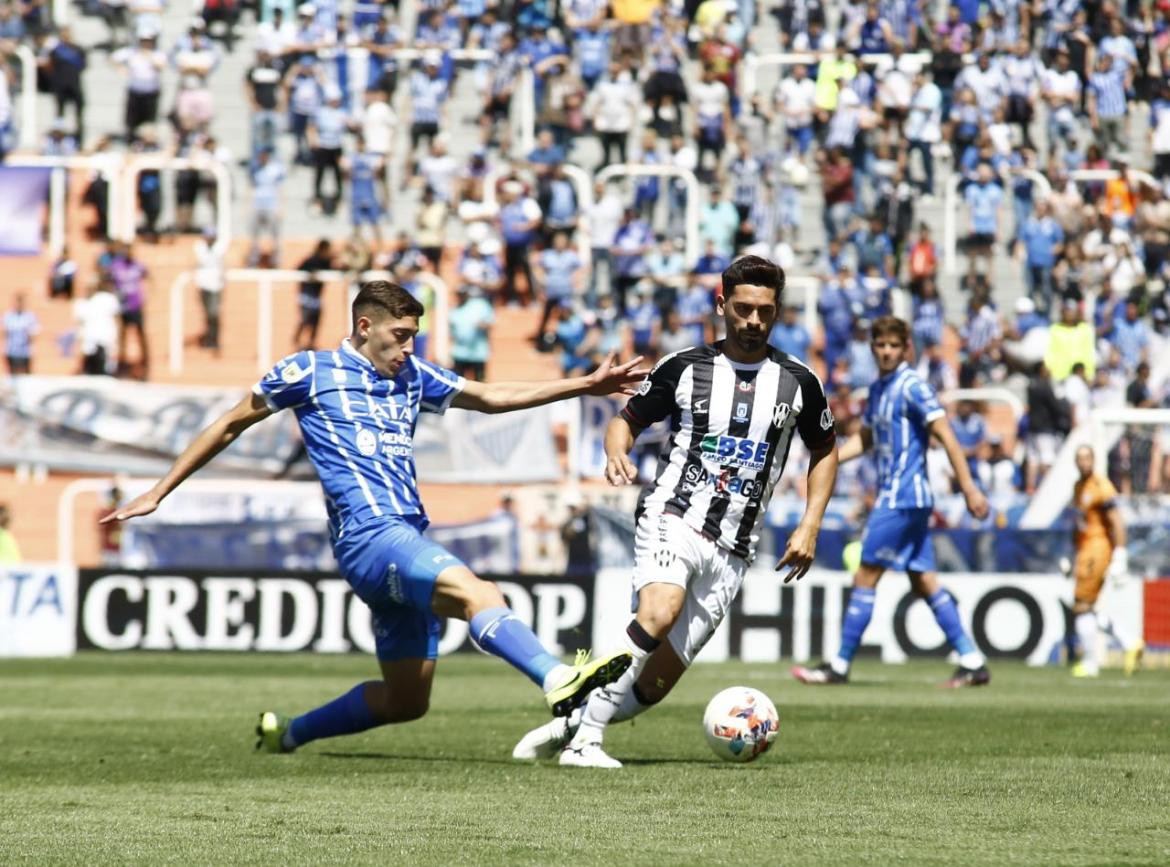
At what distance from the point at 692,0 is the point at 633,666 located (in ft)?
81.3

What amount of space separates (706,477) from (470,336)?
689 inches

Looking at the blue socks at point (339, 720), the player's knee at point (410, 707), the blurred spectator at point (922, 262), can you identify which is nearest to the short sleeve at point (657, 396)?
the player's knee at point (410, 707)

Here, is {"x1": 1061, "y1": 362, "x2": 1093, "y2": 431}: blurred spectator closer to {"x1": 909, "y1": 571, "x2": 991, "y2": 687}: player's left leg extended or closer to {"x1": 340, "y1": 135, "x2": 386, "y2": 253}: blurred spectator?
{"x1": 340, "y1": 135, "x2": 386, "y2": 253}: blurred spectator

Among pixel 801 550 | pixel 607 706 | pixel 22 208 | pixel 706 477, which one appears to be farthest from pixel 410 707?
pixel 22 208

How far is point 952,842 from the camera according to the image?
6594mm

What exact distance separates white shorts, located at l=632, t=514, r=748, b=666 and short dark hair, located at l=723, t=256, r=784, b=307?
1.08m

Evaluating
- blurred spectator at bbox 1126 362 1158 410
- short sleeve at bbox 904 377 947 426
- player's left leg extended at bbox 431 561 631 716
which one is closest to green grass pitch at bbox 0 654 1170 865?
player's left leg extended at bbox 431 561 631 716

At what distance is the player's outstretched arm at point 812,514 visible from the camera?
8859 millimetres

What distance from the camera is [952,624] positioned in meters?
15.2

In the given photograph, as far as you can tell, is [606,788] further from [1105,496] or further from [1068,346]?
[1068,346]

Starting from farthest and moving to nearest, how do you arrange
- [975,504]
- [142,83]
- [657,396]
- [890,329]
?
[142,83] < [890,329] < [975,504] < [657,396]

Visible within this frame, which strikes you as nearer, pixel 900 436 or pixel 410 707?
pixel 410 707

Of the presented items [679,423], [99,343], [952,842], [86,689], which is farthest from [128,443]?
[952,842]

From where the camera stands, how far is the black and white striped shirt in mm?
9117
